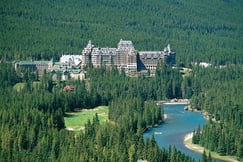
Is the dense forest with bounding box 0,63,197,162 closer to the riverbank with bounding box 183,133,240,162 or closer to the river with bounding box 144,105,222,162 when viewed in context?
the river with bounding box 144,105,222,162

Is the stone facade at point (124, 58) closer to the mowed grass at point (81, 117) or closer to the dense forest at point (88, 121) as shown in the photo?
the dense forest at point (88, 121)

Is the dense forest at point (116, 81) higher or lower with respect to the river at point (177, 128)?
higher

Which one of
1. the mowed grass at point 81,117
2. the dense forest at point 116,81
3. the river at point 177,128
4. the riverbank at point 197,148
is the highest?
the dense forest at point 116,81

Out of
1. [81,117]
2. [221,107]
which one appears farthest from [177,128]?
[81,117]

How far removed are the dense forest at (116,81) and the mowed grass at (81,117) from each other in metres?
1.17

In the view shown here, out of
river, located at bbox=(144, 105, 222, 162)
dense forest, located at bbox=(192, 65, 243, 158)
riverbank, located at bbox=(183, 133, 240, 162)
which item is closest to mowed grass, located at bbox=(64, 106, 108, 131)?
river, located at bbox=(144, 105, 222, 162)

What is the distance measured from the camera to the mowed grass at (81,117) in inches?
2847

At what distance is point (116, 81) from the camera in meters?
96.5

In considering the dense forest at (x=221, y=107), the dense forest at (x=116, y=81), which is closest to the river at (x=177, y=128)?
the dense forest at (x=116, y=81)

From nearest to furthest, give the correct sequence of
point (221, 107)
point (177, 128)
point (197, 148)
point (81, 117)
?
point (197, 148) < point (177, 128) < point (81, 117) < point (221, 107)

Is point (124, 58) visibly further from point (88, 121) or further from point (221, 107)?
point (88, 121)

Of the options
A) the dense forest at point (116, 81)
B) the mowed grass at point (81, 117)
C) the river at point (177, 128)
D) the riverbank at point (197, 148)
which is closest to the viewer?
the dense forest at point (116, 81)

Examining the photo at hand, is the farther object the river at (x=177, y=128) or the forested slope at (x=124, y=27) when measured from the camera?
the forested slope at (x=124, y=27)

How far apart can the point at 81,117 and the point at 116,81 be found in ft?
60.5
